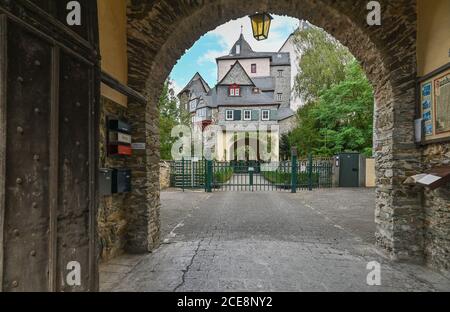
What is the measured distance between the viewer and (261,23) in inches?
221

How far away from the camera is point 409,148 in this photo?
4.22 meters

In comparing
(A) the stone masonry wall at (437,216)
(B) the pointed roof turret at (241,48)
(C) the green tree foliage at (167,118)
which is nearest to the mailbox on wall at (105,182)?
(A) the stone masonry wall at (437,216)

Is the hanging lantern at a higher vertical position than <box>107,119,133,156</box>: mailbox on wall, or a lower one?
higher

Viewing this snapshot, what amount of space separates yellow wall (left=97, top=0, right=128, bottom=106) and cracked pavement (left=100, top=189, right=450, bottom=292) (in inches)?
97.1

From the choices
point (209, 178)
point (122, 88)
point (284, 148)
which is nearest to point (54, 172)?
point (122, 88)

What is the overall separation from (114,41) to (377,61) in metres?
4.07

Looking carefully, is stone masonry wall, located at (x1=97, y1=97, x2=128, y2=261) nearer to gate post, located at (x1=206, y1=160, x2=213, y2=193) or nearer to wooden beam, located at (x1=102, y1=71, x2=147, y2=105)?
wooden beam, located at (x1=102, y1=71, x2=147, y2=105)

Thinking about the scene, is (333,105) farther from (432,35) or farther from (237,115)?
(237,115)

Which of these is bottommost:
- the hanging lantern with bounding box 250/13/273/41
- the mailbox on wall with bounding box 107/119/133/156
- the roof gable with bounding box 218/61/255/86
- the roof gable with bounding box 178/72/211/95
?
the mailbox on wall with bounding box 107/119/133/156

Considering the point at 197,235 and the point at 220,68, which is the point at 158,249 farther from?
the point at 220,68

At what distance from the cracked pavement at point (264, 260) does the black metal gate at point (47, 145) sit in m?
1.27

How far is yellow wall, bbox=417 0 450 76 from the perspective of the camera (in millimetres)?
3645

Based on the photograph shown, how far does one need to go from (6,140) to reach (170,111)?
54.9 ft

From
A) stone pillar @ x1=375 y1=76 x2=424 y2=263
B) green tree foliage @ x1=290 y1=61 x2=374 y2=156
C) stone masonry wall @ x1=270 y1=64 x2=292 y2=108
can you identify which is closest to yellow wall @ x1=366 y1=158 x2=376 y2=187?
green tree foliage @ x1=290 y1=61 x2=374 y2=156
